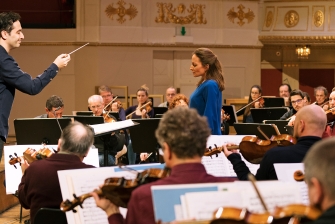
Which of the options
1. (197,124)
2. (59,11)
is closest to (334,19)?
(59,11)

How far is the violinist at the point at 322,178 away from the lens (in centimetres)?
174

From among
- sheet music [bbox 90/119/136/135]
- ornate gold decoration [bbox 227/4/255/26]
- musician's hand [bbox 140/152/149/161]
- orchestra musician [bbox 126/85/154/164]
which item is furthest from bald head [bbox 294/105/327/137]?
ornate gold decoration [bbox 227/4/255/26]

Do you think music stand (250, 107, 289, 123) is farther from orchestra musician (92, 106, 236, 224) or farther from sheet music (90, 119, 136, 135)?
orchestra musician (92, 106, 236, 224)

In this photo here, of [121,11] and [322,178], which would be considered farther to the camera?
[121,11]

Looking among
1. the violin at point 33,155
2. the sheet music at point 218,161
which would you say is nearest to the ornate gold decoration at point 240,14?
the sheet music at point 218,161

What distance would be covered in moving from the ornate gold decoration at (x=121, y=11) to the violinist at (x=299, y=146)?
27.2ft

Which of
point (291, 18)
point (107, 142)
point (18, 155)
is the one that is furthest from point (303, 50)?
point (18, 155)

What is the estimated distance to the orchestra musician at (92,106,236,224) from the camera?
7.41 ft

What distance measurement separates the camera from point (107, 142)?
216 inches

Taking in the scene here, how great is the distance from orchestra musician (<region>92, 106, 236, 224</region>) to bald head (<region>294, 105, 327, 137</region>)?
3.61 ft

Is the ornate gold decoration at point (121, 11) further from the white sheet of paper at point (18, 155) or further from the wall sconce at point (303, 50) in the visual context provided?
the white sheet of paper at point (18, 155)

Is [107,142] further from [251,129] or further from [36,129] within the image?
[251,129]

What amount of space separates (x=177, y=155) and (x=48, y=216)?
1.07 m

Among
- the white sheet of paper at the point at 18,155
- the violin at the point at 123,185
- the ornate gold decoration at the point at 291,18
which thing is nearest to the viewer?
the violin at the point at 123,185
